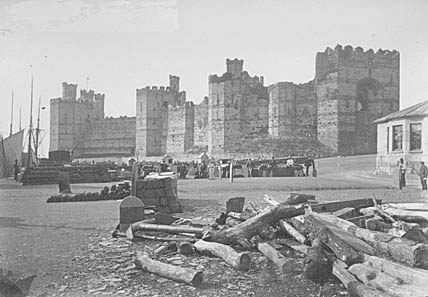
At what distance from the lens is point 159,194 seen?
10352mm

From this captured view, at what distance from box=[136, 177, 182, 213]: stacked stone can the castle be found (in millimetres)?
27523

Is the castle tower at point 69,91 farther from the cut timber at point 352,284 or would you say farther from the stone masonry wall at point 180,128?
the cut timber at point 352,284

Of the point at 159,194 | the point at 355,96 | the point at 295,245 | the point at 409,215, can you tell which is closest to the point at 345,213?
the point at 409,215

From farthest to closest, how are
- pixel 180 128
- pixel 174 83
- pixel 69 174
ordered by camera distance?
pixel 174 83 → pixel 180 128 → pixel 69 174

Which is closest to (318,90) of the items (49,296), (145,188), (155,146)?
(155,146)

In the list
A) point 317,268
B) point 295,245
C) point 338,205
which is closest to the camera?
point 317,268

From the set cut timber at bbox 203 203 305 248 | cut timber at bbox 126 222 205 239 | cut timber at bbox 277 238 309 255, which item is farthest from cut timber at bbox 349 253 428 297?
cut timber at bbox 126 222 205 239

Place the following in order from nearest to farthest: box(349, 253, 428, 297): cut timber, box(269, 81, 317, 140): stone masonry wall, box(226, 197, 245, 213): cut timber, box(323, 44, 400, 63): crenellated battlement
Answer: box(349, 253, 428, 297): cut timber → box(226, 197, 245, 213): cut timber → box(323, 44, 400, 63): crenellated battlement → box(269, 81, 317, 140): stone masonry wall

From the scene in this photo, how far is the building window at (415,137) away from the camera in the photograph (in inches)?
679

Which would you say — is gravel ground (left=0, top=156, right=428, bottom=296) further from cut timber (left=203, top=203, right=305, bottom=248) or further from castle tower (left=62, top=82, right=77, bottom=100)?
castle tower (left=62, top=82, right=77, bottom=100)

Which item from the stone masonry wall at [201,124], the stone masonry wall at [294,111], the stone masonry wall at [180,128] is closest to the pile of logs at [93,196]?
the stone masonry wall at [294,111]

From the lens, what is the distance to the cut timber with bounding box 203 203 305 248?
6.43 meters

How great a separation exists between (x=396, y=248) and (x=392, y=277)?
24.3 inches

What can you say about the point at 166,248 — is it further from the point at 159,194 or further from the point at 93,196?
the point at 93,196
